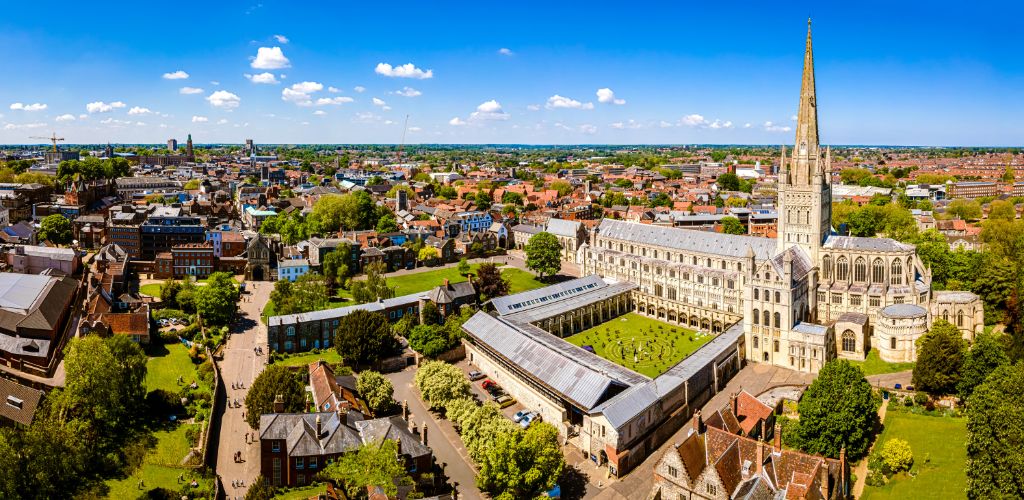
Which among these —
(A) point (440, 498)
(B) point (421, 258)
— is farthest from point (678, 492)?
(B) point (421, 258)

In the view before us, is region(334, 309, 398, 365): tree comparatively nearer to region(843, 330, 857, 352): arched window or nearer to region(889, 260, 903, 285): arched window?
region(843, 330, 857, 352): arched window

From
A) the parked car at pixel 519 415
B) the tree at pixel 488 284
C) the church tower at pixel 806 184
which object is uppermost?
the church tower at pixel 806 184

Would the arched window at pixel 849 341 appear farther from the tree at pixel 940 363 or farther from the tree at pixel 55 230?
the tree at pixel 55 230

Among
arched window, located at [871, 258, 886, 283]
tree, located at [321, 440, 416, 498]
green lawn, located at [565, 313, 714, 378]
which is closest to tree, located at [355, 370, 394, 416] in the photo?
tree, located at [321, 440, 416, 498]

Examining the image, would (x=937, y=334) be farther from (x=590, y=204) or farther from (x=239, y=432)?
(x=590, y=204)

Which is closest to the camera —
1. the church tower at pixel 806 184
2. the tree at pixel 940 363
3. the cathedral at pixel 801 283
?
the tree at pixel 940 363

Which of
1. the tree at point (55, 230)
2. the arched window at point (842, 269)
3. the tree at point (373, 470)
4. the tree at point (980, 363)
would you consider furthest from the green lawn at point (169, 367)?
the arched window at point (842, 269)
